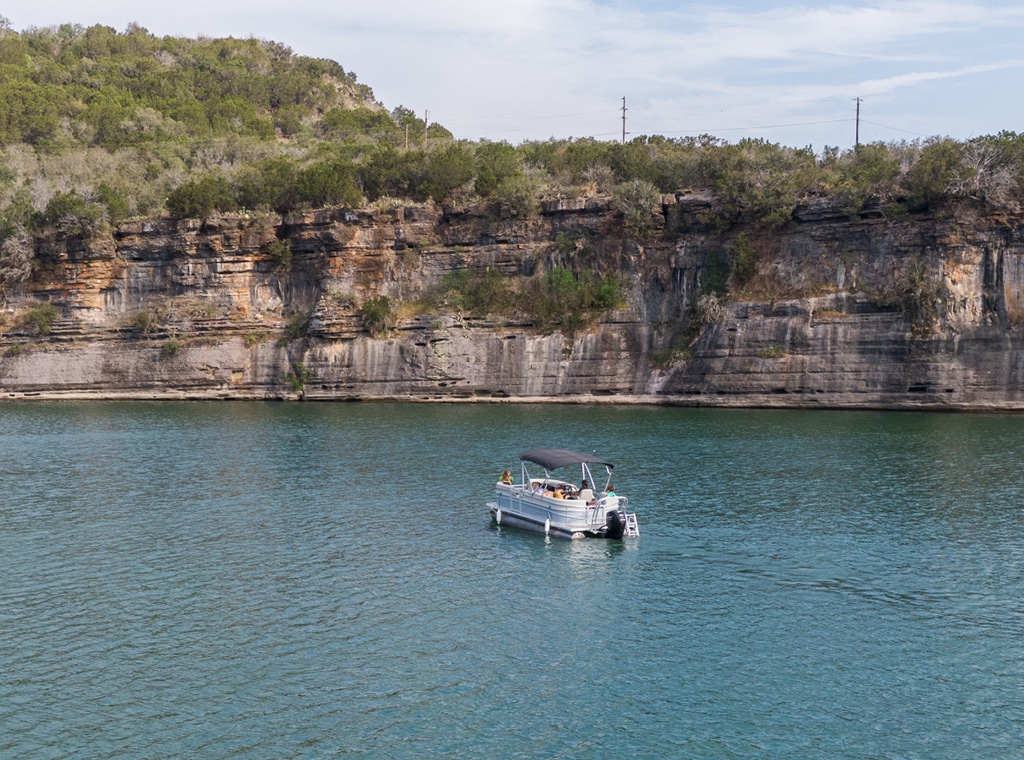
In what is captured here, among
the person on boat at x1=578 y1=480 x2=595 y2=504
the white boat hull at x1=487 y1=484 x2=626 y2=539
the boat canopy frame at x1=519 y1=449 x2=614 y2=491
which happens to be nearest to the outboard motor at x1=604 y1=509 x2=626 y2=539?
the white boat hull at x1=487 y1=484 x2=626 y2=539

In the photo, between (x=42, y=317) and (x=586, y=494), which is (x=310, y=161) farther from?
(x=586, y=494)

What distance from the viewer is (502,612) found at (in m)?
27.9

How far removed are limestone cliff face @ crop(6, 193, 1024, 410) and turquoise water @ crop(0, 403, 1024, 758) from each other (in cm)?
2012

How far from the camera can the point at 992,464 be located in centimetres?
4797

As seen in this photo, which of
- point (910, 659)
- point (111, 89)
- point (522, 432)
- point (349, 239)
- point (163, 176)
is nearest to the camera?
point (910, 659)

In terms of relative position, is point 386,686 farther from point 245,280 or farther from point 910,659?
point 245,280

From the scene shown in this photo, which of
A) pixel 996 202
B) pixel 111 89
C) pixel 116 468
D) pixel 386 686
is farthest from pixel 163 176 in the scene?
pixel 386 686

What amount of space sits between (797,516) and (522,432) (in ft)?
78.2

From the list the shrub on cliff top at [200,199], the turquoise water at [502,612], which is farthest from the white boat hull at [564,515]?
the shrub on cliff top at [200,199]

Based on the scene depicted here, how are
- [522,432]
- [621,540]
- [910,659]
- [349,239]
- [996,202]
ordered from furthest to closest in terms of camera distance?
1. [349,239]
2. [996,202]
3. [522,432]
4. [621,540]
5. [910,659]

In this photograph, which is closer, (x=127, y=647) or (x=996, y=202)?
(x=127, y=647)

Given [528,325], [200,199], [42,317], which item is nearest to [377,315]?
[528,325]

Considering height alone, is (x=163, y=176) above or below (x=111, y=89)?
below

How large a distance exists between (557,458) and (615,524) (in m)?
3.64
